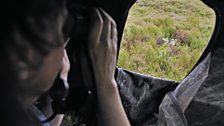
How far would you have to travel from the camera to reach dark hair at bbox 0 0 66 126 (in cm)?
37

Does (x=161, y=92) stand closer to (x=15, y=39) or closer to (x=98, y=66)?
(x=98, y=66)

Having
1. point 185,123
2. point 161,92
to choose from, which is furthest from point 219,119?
point 161,92

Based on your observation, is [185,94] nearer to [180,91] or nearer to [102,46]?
[180,91]

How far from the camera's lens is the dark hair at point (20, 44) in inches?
14.7

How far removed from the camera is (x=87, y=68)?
2.36 ft

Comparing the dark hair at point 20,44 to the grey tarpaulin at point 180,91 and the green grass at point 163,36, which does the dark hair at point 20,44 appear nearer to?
the grey tarpaulin at point 180,91

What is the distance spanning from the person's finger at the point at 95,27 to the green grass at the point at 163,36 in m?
0.64

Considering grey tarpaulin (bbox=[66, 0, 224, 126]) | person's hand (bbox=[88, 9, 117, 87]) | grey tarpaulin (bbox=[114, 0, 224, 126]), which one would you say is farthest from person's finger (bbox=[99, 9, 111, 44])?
grey tarpaulin (bbox=[114, 0, 224, 126])

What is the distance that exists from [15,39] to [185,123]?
3.33ft

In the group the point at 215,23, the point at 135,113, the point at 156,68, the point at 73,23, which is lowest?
the point at 135,113

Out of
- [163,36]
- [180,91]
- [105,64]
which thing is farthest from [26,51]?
[163,36]

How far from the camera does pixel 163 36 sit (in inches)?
59.7

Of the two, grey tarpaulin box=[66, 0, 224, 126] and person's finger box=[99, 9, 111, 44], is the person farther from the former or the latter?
grey tarpaulin box=[66, 0, 224, 126]

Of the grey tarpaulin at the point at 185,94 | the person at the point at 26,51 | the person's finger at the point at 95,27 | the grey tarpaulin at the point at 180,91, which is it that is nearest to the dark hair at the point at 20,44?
the person at the point at 26,51
